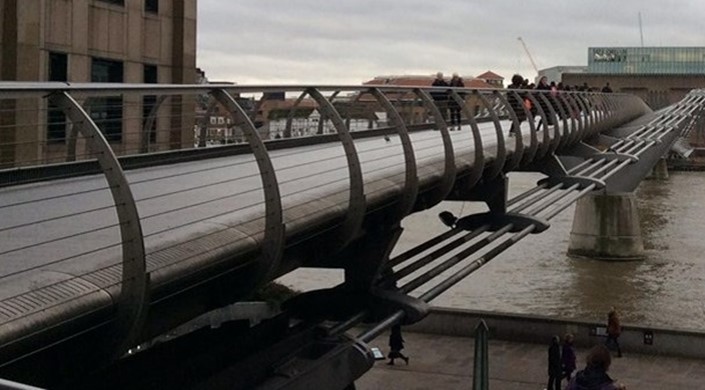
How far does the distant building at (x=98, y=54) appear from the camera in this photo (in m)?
14.3

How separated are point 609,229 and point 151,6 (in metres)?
17.6

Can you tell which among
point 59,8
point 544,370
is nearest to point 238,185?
point 59,8

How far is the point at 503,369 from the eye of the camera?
17.4 m

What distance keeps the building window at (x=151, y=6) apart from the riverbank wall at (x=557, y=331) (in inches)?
303

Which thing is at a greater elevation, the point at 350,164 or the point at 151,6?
the point at 151,6

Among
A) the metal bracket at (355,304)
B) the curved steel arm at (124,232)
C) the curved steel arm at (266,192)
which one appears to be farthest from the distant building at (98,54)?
the curved steel arm at (124,232)

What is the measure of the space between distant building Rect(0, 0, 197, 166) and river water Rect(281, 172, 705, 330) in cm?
801

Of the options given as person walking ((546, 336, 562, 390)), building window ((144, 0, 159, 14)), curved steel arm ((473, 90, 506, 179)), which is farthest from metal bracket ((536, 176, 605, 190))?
building window ((144, 0, 159, 14))

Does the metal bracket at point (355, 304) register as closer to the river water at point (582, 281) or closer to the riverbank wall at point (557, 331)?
the riverbank wall at point (557, 331)

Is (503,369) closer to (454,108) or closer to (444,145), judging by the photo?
(454,108)

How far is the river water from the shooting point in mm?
22719

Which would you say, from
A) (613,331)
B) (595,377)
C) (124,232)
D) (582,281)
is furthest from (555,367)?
(124,232)

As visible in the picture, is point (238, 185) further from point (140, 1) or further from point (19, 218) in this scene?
point (140, 1)

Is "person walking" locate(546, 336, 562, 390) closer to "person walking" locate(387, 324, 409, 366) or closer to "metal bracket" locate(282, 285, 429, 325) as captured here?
"person walking" locate(387, 324, 409, 366)
